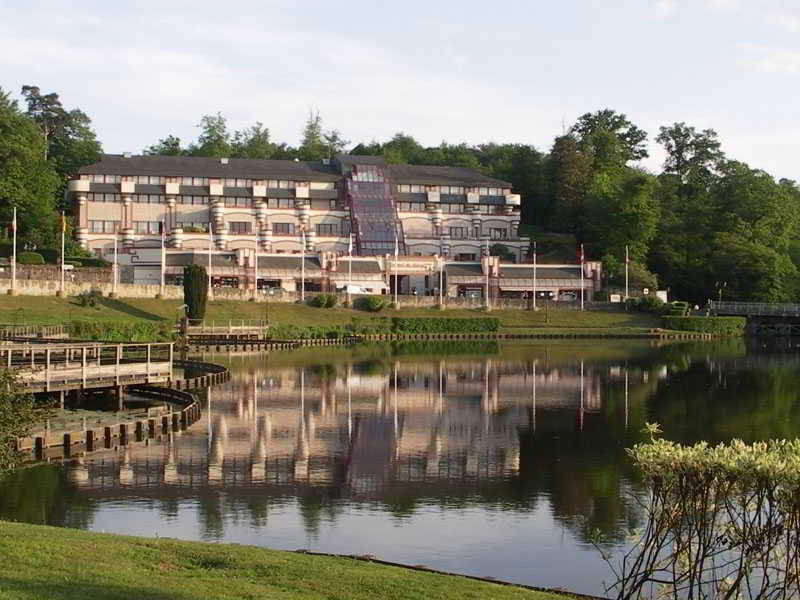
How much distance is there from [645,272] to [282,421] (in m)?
102

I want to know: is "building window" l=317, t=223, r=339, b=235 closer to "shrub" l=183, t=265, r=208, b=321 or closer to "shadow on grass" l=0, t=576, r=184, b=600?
"shrub" l=183, t=265, r=208, b=321

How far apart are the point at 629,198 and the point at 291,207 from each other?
4750 cm

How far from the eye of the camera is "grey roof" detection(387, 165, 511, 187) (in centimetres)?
16200

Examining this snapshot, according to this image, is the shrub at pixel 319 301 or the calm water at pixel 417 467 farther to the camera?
the shrub at pixel 319 301

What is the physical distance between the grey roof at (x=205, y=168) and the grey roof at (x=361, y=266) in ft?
71.4

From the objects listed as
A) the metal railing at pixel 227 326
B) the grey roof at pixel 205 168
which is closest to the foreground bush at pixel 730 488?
the metal railing at pixel 227 326

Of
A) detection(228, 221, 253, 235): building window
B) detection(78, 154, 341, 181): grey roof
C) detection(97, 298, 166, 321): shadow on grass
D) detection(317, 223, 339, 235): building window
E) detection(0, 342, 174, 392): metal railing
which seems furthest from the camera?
detection(317, 223, 339, 235): building window

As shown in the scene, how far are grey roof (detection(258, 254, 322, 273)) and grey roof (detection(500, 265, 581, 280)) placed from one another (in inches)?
973

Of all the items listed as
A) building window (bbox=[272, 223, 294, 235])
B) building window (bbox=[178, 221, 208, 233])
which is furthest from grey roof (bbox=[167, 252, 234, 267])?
building window (bbox=[272, 223, 294, 235])

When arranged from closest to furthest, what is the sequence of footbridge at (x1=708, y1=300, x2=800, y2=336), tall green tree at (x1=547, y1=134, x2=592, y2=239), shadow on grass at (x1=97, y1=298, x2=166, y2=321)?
shadow on grass at (x1=97, y1=298, x2=166, y2=321) → footbridge at (x1=708, y1=300, x2=800, y2=336) → tall green tree at (x1=547, y1=134, x2=592, y2=239)

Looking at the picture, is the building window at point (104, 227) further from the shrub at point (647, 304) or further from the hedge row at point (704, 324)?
the hedge row at point (704, 324)

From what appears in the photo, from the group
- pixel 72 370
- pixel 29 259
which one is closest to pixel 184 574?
pixel 72 370

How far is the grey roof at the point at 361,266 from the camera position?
140 meters

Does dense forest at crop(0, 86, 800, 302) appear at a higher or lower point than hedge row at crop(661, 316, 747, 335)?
higher
